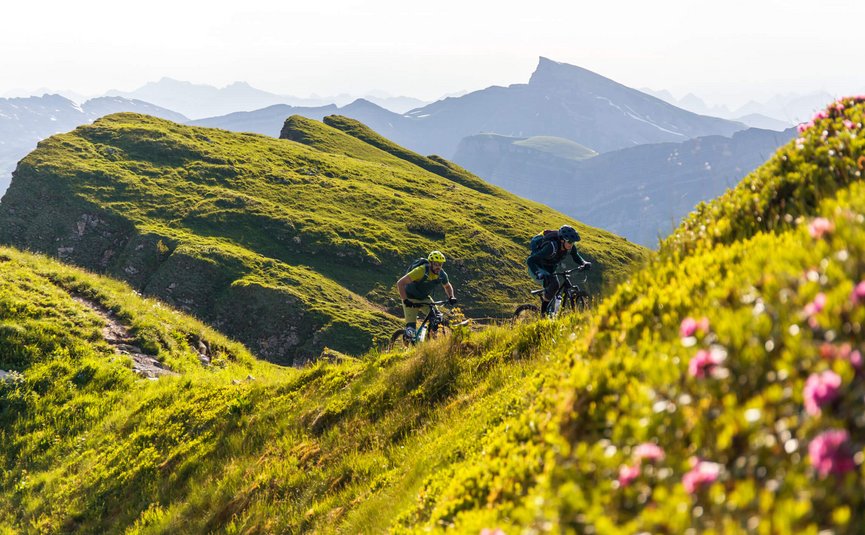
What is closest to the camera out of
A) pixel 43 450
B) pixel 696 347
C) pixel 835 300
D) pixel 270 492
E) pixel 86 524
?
pixel 835 300

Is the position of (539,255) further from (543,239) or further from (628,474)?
(628,474)

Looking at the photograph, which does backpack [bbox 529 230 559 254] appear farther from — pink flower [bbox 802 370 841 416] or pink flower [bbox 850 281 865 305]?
pink flower [bbox 802 370 841 416]

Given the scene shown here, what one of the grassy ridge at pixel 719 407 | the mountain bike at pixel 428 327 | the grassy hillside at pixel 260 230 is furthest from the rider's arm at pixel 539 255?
the grassy hillside at pixel 260 230

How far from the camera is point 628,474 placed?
3.10m

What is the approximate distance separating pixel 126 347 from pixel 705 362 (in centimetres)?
1881

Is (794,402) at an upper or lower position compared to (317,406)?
upper

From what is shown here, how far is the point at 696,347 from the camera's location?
3.53m

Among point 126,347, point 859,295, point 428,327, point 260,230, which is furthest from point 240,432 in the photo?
point 260,230

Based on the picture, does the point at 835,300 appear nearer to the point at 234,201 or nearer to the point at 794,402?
the point at 794,402

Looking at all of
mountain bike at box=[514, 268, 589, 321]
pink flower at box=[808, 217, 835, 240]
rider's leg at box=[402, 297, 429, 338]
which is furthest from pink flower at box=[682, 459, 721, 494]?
rider's leg at box=[402, 297, 429, 338]

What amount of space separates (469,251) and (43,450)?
203 feet

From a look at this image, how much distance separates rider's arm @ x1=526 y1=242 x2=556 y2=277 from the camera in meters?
16.2

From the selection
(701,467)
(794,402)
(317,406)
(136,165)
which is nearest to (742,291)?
(794,402)

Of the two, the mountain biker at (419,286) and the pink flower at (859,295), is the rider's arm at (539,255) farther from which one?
the pink flower at (859,295)
